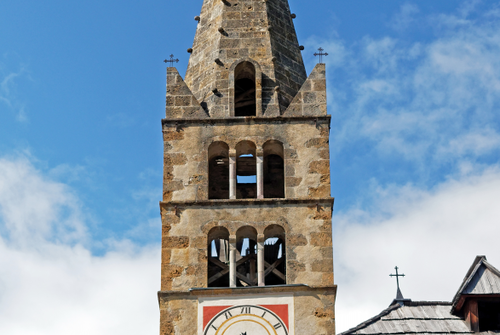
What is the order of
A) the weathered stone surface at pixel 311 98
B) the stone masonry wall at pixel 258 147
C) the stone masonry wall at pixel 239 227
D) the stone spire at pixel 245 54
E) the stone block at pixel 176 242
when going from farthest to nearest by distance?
the stone spire at pixel 245 54, the weathered stone surface at pixel 311 98, the stone masonry wall at pixel 258 147, the stone block at pixel 176 242, the stone masonry wall at pixel 239 227

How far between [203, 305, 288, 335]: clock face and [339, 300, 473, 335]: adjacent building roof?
2359 millimetres

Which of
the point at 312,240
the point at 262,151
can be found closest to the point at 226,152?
the point at 262,151

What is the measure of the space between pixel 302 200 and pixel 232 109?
362 cm

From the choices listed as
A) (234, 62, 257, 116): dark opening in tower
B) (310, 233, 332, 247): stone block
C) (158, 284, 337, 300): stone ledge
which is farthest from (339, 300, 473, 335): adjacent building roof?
(234, 62, 257, 116): dark opening in tower

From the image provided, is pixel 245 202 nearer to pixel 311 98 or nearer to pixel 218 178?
pixel 218 178

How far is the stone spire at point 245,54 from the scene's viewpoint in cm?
3484

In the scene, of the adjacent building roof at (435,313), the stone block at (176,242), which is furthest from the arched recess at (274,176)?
the adjacent building roof at (435,313)

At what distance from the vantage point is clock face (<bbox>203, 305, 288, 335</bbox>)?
101 ft

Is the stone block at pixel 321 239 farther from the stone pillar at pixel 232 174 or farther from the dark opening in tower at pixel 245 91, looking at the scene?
the dark opening in tower at pixel 245 91

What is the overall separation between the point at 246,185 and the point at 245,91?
2.83 m

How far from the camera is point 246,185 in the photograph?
3641cm

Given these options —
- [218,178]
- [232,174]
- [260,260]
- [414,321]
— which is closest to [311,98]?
[232,174]

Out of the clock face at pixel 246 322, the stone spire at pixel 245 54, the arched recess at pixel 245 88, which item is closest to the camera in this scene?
the clock face at pixel 246 322

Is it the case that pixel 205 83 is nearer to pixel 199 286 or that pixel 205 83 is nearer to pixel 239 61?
pixel 239 61
